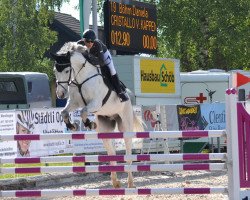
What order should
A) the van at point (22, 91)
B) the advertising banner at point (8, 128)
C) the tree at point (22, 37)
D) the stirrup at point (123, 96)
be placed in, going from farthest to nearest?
the tree at point (22, 37), the van at point (22, 91), the advertising banner at point (8, 128), the stirrup at point (123, 96)

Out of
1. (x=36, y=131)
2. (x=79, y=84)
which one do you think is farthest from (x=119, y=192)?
(x=36, y=131)

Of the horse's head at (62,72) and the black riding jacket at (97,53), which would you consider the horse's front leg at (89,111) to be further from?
the black riding jacket at (97,53)

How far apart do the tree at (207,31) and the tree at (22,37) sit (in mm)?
5793

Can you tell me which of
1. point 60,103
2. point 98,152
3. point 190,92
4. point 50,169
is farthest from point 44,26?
point 50,169

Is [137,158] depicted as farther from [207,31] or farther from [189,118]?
[207,31]

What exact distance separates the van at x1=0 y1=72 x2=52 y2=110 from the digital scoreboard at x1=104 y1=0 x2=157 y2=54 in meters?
8.18

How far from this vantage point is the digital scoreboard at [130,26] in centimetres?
2075

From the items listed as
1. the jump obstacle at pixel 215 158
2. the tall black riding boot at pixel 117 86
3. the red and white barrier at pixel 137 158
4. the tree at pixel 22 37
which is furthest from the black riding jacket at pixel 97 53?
the tree at pixel 22 37

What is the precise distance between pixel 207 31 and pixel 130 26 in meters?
16.2

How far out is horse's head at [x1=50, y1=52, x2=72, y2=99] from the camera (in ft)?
37.1

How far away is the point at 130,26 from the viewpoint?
855 inches

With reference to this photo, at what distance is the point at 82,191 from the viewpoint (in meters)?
8.87

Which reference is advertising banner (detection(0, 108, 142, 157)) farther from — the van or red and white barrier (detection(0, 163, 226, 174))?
the van

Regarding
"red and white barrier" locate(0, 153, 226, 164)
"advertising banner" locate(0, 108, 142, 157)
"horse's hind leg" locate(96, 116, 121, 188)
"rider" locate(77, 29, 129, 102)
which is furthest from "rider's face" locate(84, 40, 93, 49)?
"advertising banner" locate(0, 108, 142, 157)
